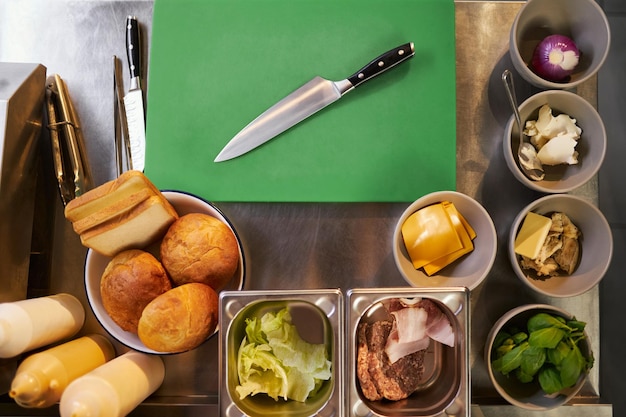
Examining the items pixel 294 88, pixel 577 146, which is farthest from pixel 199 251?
pixel 577 146

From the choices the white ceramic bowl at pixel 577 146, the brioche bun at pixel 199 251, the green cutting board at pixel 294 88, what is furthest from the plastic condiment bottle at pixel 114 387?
the white ceramic bowl at pixel 577 146

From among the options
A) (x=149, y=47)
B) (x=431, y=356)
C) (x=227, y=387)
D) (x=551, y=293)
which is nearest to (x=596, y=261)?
(x=551, y=293)

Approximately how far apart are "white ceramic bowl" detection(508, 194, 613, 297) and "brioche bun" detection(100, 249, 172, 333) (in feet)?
1.66

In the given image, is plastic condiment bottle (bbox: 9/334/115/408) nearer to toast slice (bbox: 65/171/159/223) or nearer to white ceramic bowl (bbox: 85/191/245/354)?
white ceramic bowl (bbox: 85/191/245/354)

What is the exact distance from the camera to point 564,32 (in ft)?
2.56

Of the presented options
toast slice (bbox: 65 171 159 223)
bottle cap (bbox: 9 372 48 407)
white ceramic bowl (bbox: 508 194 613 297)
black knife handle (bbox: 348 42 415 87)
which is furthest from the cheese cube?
bottle cap (bbox: 9 372 48 407)

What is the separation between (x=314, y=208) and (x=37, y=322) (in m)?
0.42

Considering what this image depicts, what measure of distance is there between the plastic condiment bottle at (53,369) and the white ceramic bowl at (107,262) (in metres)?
0.05

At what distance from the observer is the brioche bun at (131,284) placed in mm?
621

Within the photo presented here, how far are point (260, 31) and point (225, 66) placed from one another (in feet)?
0.26

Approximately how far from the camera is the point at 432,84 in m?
0.79

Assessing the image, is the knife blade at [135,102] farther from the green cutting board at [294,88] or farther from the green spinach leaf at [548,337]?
the green spinach leaf at [548,337]

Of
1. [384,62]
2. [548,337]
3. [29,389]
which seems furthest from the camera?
[384,62]

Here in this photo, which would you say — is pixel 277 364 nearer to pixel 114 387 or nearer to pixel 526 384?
pixel 114 387
